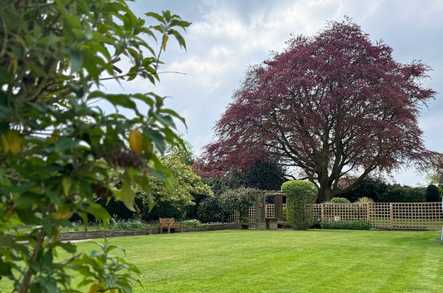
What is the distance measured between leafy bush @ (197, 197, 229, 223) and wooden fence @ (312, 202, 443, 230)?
368cm

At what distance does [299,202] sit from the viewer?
17844 mm

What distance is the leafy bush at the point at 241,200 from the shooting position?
62.1 ft

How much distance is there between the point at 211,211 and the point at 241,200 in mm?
1351

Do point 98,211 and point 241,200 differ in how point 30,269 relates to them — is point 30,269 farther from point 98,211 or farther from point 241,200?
point 241,200

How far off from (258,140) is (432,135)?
25.1ft

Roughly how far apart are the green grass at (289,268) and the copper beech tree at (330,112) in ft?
35.5

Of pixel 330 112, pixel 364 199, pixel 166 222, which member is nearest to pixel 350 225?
pixel 364 199

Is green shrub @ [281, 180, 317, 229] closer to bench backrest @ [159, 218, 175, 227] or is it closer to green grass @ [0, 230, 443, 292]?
bench backrest @ [159, 218, 175, 227]

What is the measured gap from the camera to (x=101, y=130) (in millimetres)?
900

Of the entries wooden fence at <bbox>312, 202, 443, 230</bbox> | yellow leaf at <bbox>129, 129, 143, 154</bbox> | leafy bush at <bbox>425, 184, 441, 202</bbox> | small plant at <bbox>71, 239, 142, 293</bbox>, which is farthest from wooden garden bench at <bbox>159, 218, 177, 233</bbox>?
yellow leaf at <bbox>129, 129, 143, 154</bbox>

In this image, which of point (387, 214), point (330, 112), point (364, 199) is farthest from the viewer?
point (364, 199)

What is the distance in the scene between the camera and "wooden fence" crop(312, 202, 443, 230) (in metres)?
18.3

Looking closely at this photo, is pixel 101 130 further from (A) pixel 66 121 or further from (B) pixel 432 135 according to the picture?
(B) pixel 432 135

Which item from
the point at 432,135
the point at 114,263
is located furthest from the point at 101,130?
the point at 432,135
